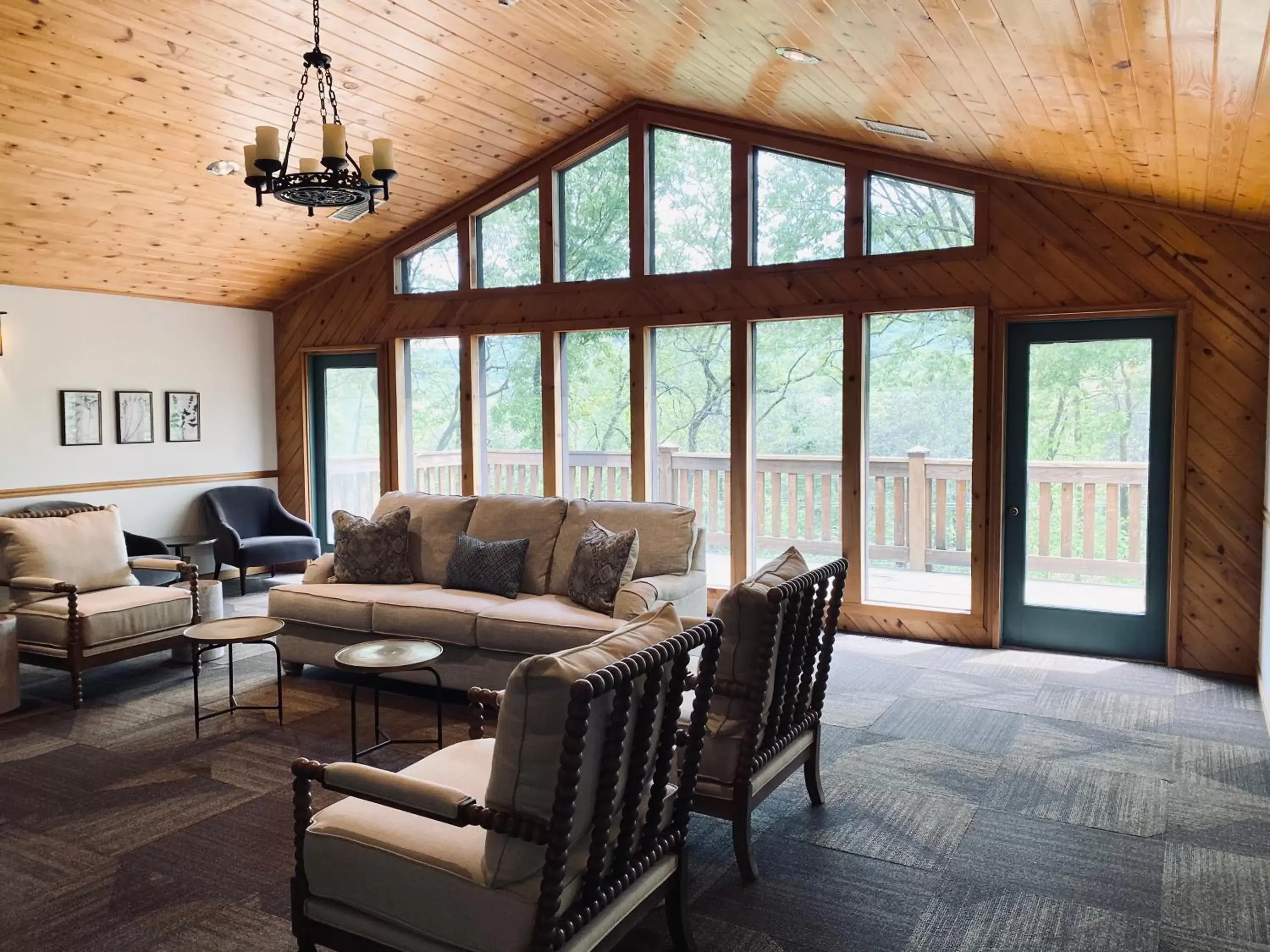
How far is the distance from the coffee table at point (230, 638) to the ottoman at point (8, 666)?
0.87 metres

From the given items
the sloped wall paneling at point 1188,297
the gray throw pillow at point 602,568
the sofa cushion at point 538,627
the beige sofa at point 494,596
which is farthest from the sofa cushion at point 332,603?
the sloped wall paneling at point 1188,297

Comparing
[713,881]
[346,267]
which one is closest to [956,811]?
[713,881]

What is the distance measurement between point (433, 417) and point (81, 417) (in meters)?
2.60

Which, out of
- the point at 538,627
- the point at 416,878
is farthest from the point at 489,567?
the point at 416,878

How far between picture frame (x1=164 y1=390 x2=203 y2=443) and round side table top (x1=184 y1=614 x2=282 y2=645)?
12.2ft

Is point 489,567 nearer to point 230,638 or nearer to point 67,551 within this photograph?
point 230,638

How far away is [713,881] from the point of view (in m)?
2.90

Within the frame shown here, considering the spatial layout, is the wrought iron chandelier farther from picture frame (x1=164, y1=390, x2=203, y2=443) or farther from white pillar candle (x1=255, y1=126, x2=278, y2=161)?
picture frame (x1=164, y1=390, x2=203, y2=443)

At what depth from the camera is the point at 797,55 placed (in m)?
4.39

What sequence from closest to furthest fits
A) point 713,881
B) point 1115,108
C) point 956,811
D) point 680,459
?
1. point 713,881
2. point 956,811
3. point 1115,108
4. point 680,459

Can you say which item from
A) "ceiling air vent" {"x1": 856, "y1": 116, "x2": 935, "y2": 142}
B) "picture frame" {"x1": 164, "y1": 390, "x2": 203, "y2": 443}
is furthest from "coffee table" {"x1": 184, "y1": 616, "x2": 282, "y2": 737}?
"ceiling air vent" {"x1": 856, "y1": 116, "x2": 935, "y2": 142}

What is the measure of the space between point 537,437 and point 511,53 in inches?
Answer: 113

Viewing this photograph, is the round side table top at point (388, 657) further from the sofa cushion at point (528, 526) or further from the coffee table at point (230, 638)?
the sofa cushion at point (528, 526)

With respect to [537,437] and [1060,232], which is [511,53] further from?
[1060,232]
